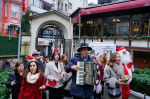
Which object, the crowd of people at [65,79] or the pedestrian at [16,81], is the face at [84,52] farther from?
the pedestrian at [16,81]

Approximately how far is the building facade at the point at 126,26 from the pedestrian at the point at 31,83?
13331 millimetres

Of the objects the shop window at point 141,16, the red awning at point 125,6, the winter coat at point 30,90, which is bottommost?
the winter coat at point 30,90

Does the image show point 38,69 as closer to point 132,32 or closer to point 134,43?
point 134,43

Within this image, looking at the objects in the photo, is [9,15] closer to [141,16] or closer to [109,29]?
[109,29]

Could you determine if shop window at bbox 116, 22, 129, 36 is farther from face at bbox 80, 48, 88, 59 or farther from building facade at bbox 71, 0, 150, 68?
face at bbox 80, 48, 88, 59

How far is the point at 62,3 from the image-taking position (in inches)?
1465

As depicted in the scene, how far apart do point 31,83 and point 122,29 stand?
1601cm

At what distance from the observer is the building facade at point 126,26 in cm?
1523

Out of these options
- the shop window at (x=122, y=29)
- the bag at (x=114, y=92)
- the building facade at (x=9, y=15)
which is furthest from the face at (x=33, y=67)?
the building facade at (x=9, y=15)

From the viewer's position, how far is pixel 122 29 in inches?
699

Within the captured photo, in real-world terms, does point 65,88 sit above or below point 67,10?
below

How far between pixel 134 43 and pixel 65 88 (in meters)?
12.8

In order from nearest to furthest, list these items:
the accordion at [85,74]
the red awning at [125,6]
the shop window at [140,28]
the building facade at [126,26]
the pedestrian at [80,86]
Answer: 1. the accordion at [85,74]
2. the pedestrian at [80,86]
3. the red awning at [125,6]
4. the building facade at [126,26]
5. the shop window at [140,28]

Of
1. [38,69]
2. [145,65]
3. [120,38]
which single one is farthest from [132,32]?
[38,69]
